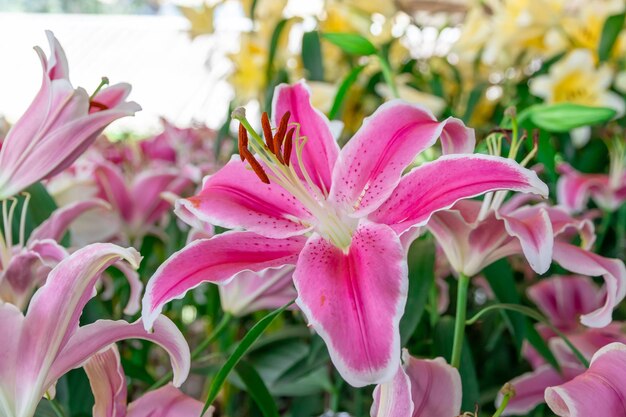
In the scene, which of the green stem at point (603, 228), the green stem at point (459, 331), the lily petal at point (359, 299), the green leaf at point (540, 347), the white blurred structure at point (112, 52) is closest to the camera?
the lily petal at point (359, 299)

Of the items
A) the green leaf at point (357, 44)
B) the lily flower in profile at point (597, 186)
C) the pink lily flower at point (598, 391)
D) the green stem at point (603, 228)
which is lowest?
the green stem at point (603, 228)

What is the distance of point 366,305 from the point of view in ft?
0.83

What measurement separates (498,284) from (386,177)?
0.19m

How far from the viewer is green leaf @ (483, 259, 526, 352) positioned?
45cm

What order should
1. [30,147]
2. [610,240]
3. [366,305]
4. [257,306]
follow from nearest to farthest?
1. [366,305]
2. [30,147]
3. [257,306]
4. [610,240]

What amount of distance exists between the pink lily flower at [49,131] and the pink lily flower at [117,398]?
0.10m

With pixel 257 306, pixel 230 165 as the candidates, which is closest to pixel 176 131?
pixel 257 306

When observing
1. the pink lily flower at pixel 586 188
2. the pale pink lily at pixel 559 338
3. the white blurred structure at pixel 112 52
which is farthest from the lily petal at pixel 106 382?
the white blurred structure at pixel 112 52

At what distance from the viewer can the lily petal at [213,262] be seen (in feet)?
0.89

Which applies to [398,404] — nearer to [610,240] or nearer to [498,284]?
[498,284]

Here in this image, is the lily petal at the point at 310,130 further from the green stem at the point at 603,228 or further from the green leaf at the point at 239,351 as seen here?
the green stem at the point at 603,228

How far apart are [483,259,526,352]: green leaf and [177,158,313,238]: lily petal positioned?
0.60 ft

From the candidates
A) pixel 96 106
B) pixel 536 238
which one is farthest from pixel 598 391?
pixel 96 106

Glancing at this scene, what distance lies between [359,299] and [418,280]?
18 centimetres
